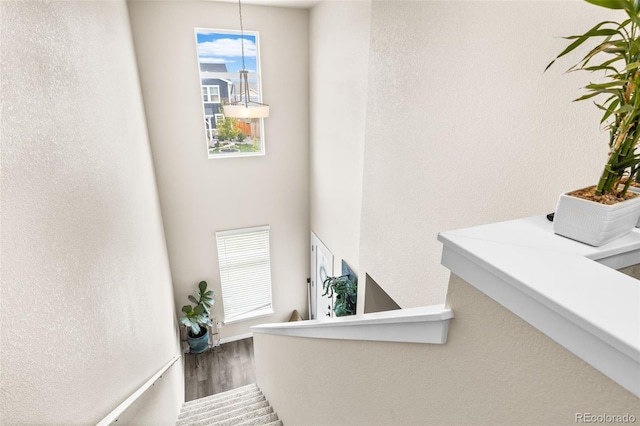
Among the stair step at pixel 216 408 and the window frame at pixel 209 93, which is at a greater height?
the window frame at pixel 209 93

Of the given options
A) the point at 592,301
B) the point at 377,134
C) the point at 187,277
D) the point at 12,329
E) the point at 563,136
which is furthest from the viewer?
the point at 187,277

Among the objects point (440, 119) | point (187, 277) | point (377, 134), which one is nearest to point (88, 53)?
point (377, 134)

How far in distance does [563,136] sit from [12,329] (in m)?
2.22

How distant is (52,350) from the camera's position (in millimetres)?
1339

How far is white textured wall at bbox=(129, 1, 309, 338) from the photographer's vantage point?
4.77 meters

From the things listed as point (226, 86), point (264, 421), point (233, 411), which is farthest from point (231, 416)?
point (226, 86)

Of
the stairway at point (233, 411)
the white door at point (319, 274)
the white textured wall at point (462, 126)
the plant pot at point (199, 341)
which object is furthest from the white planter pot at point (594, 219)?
the plant pot at point (199, 341)

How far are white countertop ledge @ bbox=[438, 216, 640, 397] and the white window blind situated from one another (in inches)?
218

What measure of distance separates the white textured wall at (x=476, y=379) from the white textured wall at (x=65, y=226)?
44.8 inches

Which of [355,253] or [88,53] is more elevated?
[88,53]

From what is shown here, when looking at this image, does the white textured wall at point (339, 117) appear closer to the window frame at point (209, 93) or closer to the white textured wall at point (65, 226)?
the window frame at point (209, 93)

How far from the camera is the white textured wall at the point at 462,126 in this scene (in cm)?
154

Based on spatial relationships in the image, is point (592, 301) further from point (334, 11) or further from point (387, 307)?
point (334, 11)
